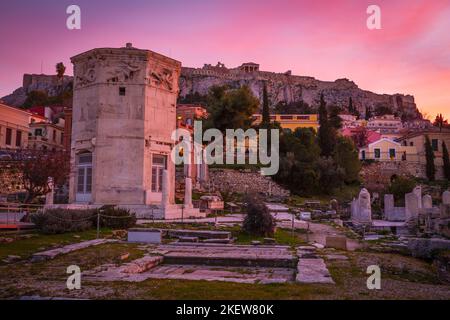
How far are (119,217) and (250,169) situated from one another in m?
29.6

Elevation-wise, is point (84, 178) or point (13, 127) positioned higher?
point (13, 127)

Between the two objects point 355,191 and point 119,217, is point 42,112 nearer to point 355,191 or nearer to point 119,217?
point 355,191

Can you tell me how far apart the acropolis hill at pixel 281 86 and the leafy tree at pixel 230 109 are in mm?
82488

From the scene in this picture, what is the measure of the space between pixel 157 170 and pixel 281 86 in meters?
123

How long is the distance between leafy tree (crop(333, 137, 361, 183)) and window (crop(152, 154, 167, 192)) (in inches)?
1182

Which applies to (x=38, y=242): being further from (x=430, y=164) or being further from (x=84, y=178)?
(x=430, y=164)

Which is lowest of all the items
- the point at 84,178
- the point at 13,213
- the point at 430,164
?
the point at 13,213

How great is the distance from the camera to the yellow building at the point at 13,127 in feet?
138

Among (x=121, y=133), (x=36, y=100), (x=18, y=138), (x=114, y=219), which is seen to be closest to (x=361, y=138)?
(x=18, y=138)

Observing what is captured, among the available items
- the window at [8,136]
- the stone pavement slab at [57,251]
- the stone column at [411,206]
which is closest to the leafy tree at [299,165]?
the stone column at [411,206]

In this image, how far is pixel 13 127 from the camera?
4366 centimetres

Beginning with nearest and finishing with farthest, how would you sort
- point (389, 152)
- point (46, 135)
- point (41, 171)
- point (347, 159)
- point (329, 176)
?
point (41, 171), point (329, 176), point (46, 135), point (347, 159), point (389, 152)
